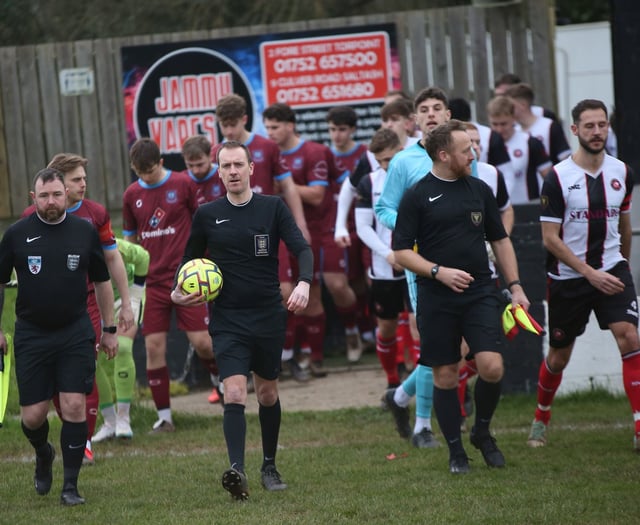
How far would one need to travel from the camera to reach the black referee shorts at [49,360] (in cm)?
717

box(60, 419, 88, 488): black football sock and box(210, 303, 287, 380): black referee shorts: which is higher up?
box(210, 303, 287, 380): black referee shorts

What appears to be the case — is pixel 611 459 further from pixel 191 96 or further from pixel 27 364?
pixel 191 96

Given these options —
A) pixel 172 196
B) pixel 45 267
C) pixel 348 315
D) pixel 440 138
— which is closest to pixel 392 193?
pixel 440 138

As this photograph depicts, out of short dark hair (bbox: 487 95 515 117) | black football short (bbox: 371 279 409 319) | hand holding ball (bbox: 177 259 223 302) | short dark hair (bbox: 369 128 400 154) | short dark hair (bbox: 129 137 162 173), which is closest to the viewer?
hand holding ball (bbox: 177 259 223 302)

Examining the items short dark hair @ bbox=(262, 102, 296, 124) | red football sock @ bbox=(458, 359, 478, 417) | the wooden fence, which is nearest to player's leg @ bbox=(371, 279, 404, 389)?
red football sock @ bbox=(458, 359, 478, 417)

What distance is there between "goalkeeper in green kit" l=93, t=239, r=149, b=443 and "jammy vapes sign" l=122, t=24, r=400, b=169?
16.2ft

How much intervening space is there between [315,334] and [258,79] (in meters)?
3.60

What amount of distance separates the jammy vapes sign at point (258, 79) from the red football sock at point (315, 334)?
280 centimetres

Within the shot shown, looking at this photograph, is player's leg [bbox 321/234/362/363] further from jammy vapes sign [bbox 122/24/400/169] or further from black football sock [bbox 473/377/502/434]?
black football sock [bbox 473/377/502/434]

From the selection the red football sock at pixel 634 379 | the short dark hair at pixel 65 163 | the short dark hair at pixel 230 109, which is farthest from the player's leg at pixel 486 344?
the short dark hair at pixel 230 109

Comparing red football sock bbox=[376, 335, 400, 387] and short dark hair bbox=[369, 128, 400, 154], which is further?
red football sock bbox=[376, 335, 400, 387]

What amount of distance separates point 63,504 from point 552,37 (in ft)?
29.7

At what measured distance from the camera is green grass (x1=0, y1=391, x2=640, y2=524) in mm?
6621

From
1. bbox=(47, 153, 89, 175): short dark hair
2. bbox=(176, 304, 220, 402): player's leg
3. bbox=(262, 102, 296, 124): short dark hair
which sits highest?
bbox=(262, 102, 296, 124): short dark hair
